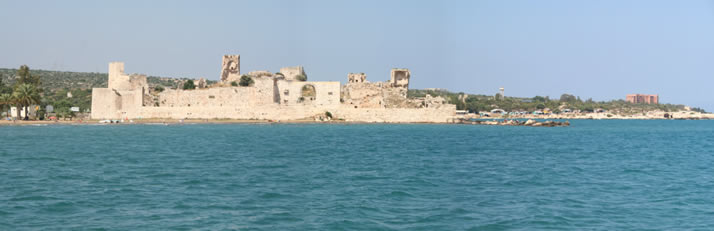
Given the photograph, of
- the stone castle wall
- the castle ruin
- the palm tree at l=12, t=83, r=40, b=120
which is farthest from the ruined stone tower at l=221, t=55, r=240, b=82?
the palm tree at l=12, t=83, r=40, b=120

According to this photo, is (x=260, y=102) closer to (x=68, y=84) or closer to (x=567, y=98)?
(x=68, y=84)

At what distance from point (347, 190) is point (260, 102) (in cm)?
4342

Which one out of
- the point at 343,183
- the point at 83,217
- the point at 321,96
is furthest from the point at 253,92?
the point at 83,217

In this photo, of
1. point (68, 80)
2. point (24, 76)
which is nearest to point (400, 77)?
point (24, 76)

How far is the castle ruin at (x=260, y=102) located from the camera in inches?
2235

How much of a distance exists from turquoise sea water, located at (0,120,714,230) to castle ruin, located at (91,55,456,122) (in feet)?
101

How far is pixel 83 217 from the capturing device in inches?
457

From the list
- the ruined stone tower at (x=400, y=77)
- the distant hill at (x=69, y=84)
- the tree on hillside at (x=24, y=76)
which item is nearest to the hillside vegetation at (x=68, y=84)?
the distant hill at (x=69, y=84)

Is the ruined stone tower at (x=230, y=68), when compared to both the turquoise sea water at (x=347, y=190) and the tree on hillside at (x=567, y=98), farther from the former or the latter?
the tree on hillside at (x=567, y=98)

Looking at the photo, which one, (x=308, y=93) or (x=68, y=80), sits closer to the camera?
(x=308, y=93)

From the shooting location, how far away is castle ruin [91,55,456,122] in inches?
2235

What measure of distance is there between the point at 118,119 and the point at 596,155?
4091 centimetres

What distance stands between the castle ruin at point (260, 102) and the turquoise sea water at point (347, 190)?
30.8 m

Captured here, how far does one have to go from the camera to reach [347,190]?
49.9ft
